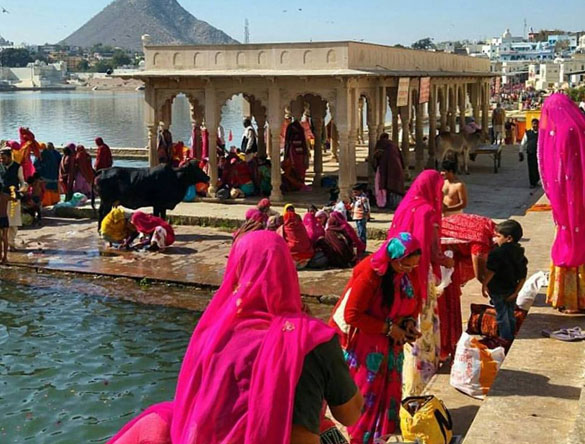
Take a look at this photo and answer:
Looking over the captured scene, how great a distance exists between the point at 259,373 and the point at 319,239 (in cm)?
817

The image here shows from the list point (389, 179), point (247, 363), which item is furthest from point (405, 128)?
point (247, 363)

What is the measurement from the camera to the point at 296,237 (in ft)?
33.9

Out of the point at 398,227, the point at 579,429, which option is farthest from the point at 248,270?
the point at 398,227

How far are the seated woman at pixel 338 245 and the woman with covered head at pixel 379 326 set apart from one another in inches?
232

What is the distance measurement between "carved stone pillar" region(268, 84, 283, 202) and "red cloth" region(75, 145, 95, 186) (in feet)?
11.3

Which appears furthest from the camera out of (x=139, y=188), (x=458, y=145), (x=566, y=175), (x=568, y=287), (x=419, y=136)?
(x=458, y=145)

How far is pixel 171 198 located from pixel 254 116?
6.48 metres

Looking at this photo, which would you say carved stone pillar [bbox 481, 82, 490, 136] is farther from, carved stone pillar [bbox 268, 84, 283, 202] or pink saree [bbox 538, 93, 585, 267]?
pink saree [bbox 538, 93, 585, 267]

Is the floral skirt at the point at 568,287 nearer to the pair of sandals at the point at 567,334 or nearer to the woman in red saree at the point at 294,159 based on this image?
the pair of sandals at the point at 567,334

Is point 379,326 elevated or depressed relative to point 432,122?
depressed

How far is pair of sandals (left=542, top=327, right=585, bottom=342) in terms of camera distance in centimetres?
557

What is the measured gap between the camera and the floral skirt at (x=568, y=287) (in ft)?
19.5

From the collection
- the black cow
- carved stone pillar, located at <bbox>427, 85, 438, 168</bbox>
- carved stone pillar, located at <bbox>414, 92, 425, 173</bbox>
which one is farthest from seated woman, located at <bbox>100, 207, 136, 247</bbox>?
carved stone pillar, located at <bbox>427, 85, 438, 168</bbox>

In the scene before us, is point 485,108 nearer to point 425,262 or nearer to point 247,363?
point 425,262
